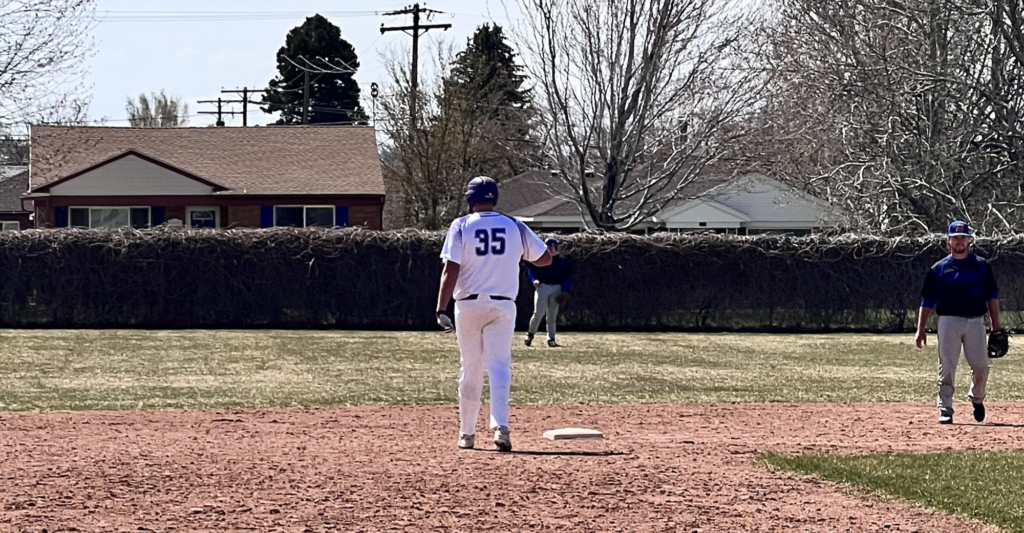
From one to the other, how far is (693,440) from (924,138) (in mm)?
24653

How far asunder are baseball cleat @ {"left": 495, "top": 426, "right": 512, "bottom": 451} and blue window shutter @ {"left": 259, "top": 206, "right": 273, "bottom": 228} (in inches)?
1364

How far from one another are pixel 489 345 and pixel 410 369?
9.46m

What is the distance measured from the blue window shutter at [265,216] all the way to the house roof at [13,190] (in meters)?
21.7

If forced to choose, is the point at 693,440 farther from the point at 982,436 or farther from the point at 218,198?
the point at 218,198

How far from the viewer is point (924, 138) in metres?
33.5

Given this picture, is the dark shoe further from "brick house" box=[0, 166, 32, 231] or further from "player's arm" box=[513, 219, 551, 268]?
"brick house" box=[0, 166, 32, 231]

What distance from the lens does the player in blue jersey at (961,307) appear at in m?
12.2

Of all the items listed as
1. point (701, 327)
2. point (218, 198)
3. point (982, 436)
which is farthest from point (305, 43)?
point (982, 436)

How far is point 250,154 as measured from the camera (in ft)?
152

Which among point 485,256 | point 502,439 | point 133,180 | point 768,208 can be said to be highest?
point 133,180

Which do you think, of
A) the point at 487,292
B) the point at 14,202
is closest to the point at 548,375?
the point at 487,292

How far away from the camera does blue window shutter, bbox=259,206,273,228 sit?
43.5 metres

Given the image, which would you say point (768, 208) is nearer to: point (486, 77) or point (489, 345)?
point (486, 77)

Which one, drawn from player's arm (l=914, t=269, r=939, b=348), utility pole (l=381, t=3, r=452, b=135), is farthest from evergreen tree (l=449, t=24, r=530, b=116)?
player's arm (l=914, t=269, r=939, b=348)
